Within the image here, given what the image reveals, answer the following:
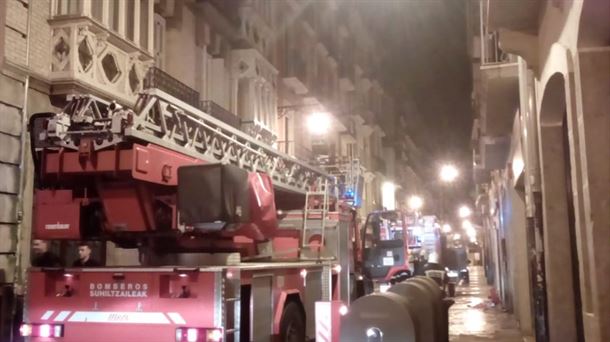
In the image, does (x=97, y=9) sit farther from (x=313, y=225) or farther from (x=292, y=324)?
(x=292, y=324)

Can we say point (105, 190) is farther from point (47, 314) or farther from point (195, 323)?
point (195, 323)

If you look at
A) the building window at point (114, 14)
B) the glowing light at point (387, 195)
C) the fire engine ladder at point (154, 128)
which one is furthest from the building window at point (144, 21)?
the glowing light at point (387, 195)

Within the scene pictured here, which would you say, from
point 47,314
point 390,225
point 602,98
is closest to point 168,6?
point 390,225

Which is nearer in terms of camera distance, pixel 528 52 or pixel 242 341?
pixel 242 341

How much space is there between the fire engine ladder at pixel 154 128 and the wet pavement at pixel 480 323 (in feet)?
22.2

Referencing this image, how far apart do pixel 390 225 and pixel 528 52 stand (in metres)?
11.5

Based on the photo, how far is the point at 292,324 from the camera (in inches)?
366

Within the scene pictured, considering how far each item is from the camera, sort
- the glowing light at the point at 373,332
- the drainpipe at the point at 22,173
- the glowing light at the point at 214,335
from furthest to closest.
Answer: the drainpipe at the point at 22,173 < the glowing light at the point at 214,335 < the glowing light at the point at 373,332

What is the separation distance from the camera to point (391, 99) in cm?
5391

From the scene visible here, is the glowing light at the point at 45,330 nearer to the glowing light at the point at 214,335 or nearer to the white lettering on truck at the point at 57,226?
the white lettering on truck at the point at 57,226

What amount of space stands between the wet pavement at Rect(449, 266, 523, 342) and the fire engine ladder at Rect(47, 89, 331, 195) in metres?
6.78

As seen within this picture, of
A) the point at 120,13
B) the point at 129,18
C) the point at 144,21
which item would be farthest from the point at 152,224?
the point at 144,21

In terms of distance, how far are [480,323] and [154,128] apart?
1142 centimetres

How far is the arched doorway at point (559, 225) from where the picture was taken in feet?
27.5
